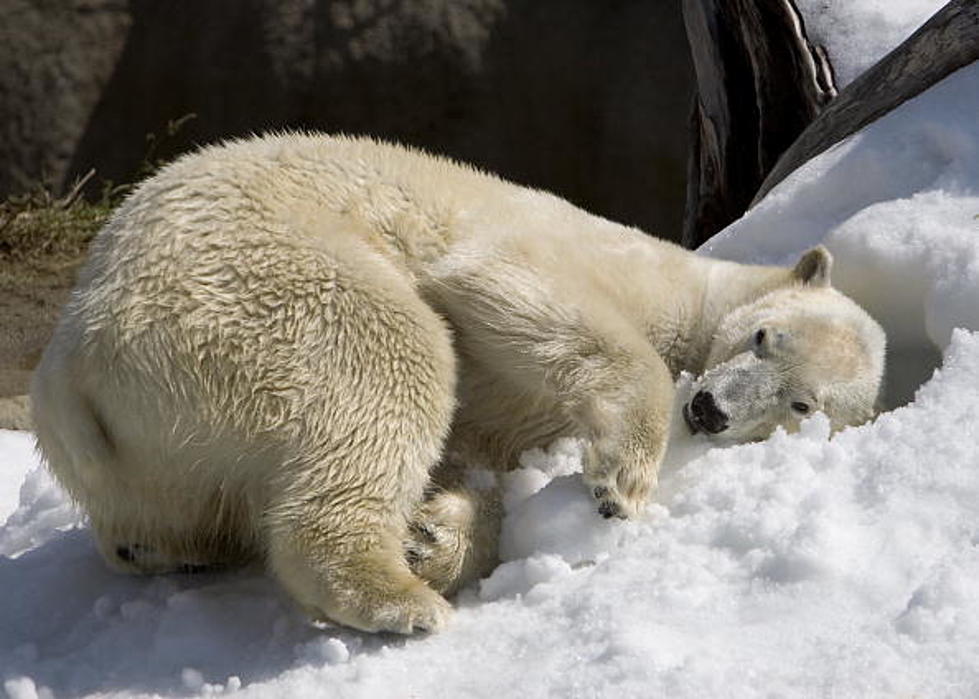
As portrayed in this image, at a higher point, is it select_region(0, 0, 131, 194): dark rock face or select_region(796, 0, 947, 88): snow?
select_region(796, 0, 947, 88): snow

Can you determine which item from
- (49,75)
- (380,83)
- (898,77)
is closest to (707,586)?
(898,77)

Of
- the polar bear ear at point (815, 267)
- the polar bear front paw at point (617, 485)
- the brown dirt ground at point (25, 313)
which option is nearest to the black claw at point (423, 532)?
the polar bear front paw at point (617, 485)

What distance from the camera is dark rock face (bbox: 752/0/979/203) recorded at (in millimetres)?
4445

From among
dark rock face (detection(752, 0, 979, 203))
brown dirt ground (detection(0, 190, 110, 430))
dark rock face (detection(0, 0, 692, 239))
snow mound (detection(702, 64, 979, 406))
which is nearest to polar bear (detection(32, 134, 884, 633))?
snow mound (detection(702, 64, 979, 406))

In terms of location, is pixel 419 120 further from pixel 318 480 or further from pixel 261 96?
pixel 318 480

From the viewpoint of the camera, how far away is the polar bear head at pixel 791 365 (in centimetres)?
364

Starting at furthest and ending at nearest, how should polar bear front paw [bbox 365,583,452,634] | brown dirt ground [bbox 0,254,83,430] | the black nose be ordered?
1. brown dirt ground [bbox 0,254,83,430]
2. the black nose
3. polar bear front paw [bbox 365,583,452,634]

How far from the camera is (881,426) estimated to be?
3.34m

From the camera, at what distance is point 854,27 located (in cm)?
530

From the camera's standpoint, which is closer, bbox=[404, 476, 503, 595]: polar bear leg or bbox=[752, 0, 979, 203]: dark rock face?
bbox=[404, 476, 503, 595]: polar bear leg

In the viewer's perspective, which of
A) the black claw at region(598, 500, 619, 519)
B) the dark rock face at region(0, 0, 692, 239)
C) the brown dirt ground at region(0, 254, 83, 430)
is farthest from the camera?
the dark rock face at region(0, 0, 692, 239)

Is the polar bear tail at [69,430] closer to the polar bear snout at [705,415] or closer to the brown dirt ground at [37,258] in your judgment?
the polar bear snout at [705,415]

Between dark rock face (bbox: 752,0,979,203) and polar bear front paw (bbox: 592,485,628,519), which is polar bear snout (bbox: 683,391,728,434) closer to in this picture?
polar bear front paw (bbox: 592,485,628,519)

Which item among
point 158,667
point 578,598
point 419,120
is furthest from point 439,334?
point 419,120
